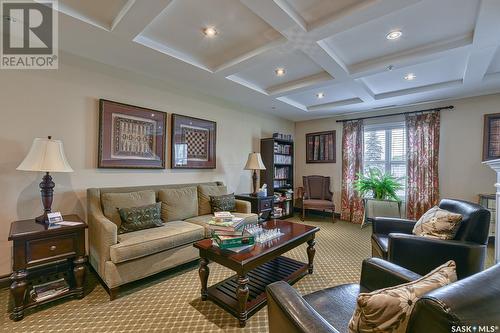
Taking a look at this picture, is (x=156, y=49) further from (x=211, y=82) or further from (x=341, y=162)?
(x=341, y=162)

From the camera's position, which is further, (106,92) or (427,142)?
(427,142)

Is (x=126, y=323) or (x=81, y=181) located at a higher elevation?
(x=81, y=181)

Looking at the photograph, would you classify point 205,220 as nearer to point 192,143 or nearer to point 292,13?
point 192,143

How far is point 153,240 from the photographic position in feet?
7.50

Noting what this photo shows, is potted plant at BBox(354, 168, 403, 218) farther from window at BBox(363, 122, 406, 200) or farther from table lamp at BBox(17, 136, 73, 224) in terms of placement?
table lamp at BBox(17, 136, 73, 224)

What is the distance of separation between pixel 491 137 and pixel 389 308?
178 inches

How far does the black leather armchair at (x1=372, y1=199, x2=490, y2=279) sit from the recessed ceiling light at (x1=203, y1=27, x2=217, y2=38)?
2545 millimetres

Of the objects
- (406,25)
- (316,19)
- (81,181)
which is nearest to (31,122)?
(81,181)

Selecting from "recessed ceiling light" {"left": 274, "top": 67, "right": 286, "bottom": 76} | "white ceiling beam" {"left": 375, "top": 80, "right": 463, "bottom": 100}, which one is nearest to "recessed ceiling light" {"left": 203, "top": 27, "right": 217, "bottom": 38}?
"recessed ceiling light" {"left": 274, "top": 67, "right": 286, "bottom": 76}

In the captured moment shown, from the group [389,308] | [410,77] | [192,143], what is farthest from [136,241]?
[410,77]

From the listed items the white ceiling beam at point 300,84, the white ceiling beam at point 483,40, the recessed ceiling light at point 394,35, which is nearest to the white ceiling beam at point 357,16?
the recessed ceiling light at point 394,35

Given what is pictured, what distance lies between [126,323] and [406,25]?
11.3ft

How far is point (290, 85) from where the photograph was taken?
143 inches

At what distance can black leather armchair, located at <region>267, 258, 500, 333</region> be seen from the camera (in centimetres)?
61
